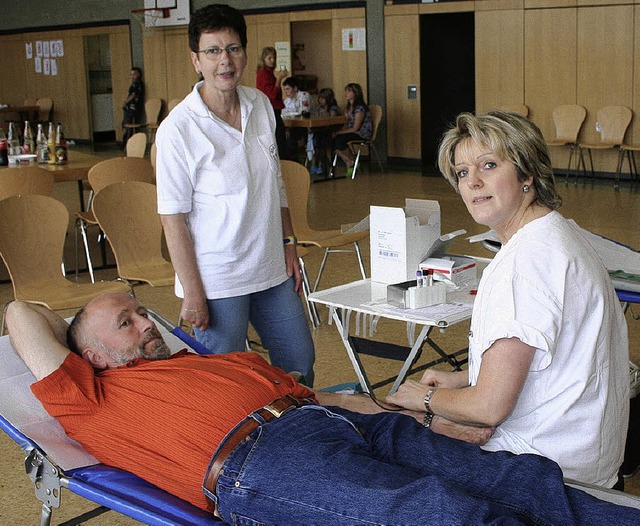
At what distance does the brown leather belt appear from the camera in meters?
2.16

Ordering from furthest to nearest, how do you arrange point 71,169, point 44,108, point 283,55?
point 44,108
point 283,55
point 71,169

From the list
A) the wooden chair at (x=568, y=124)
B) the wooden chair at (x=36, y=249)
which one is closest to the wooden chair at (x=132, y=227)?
the wooden chair at (x=36, y=249)

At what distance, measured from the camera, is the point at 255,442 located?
86.0 inches

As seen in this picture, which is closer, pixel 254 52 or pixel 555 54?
pixel 555 54

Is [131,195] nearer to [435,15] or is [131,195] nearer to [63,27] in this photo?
[435,15]

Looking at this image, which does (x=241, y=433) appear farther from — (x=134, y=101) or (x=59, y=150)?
(x=134, y=101)

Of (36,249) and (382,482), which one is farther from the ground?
(36,249)

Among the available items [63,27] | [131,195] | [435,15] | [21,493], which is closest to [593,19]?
[435,15]

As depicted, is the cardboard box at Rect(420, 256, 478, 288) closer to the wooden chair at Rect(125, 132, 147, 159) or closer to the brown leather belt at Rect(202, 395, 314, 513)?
the brown leather belt at Rect(202, 395, 314, 513)

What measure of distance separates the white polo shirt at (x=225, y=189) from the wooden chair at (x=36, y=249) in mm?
1710

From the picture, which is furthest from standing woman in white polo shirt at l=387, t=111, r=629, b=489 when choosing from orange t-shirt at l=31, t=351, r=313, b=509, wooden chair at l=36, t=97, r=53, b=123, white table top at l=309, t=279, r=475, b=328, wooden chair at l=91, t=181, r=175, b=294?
wooden chair at l=36, t=97, r=53, b=123

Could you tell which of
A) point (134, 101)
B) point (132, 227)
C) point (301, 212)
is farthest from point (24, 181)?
point (134, 101)

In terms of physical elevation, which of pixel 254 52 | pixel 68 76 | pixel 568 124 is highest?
pixel 254 52

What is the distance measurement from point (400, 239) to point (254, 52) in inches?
468
